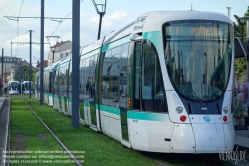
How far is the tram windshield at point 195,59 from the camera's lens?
11.5 m

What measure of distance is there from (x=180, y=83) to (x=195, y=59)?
637 mm

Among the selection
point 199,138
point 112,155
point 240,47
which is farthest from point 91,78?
point 199,138

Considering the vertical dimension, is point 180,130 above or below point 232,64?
below

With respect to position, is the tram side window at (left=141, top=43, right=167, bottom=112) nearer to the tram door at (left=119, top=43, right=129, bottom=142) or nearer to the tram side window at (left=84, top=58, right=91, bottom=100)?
the tram door at (left=119, top=43, right=129, bottom=142)

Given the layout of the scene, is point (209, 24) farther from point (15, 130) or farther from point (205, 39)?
point (15, 130)

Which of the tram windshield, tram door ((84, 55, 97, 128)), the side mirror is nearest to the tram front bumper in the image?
the tram windshield

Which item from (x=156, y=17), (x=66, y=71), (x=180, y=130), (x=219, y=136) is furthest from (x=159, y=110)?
(x=66, y=71)

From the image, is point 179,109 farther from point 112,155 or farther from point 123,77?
point 112,155

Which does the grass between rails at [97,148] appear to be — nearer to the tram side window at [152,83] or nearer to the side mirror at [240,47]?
the tram side window at [152,83]

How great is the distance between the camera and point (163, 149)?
11.5 m

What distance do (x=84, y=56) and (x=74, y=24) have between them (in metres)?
1.49

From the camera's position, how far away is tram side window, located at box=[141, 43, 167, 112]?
11.6 metres

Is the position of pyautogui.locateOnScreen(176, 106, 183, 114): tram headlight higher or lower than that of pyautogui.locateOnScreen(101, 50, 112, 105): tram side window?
lower

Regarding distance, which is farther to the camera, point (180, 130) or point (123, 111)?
point (123, 111)
